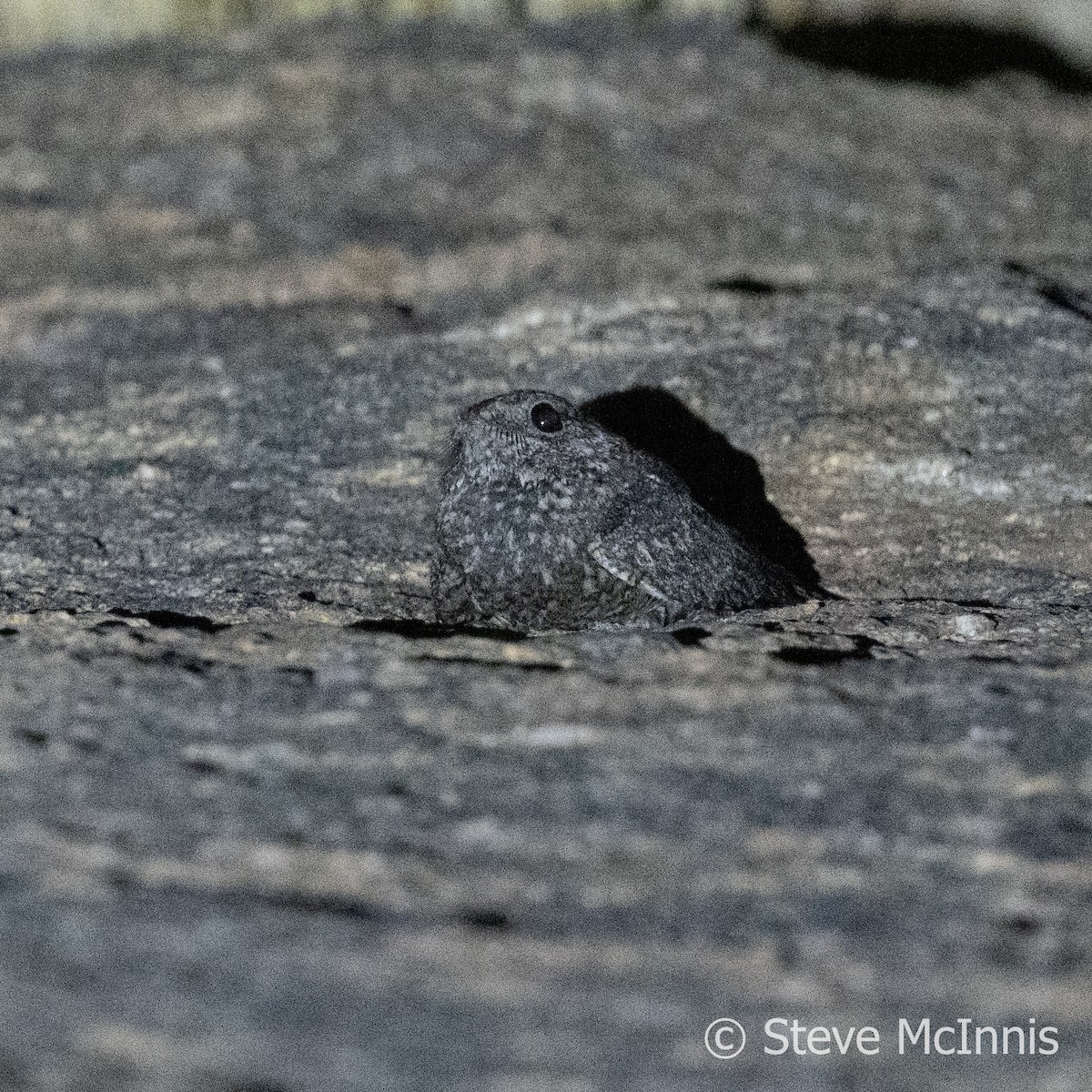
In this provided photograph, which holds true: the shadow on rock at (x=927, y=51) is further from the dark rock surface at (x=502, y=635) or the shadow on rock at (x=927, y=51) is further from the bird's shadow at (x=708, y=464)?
the bird's shadow at (x=708, y=464)

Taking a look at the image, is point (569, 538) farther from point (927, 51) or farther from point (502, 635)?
point (927, 51)

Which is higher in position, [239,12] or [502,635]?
[239,12]

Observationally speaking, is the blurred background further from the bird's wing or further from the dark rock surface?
the bird's wing

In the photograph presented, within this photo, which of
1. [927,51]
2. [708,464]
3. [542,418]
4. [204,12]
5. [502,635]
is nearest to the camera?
[502,635]

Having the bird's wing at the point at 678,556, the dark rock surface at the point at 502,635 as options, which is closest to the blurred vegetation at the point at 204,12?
the dark rock surface at the point at 502,635

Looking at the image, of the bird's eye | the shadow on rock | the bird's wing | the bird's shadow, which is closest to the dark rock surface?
the bird's shadow

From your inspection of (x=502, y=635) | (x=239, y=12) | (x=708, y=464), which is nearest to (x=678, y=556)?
(x=502, y=635)
